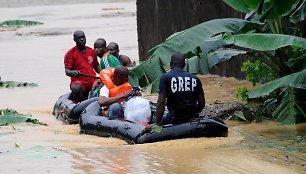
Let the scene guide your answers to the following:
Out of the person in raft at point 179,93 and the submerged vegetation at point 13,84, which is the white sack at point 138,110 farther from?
the submerged vegetation at point 13,84

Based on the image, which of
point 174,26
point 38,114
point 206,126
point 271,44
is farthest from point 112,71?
point 174,26

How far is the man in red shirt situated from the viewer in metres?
14.9

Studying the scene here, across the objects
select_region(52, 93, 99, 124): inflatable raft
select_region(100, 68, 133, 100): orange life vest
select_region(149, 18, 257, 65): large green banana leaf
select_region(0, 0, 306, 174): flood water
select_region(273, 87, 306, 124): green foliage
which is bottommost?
select_region(0, 0, 306, 174): flood water

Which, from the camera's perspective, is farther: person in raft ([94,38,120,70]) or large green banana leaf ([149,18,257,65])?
person in raft ([94,38,120,70])

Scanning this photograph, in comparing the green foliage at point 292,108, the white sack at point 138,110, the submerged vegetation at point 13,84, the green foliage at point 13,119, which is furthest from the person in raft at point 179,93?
the submerged vegetation at point 13,84

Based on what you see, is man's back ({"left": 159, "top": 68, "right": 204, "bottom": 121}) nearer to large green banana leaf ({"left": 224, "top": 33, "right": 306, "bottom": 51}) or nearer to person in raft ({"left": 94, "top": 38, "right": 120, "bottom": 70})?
large green banana leaf ({"left": 224, "top": 33, "right": 306, "bottom": 51})

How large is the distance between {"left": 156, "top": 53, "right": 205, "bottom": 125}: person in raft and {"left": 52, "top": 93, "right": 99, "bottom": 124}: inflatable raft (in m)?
2.98

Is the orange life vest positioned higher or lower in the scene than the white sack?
higher

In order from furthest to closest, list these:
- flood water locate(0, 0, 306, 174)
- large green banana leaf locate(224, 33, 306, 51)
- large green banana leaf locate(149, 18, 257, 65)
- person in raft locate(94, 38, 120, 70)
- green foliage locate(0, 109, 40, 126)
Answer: green foliage locate(0, 109, 40, 126), person in raft locate(94, 38, 120, 70), large green banana leaf locate(149, 18, 257, 65), large green banana leaf locate(224, 33, 306, 51), flood water locate(0, 0, 306, 174)

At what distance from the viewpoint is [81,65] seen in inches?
591

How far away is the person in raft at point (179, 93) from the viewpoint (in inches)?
430

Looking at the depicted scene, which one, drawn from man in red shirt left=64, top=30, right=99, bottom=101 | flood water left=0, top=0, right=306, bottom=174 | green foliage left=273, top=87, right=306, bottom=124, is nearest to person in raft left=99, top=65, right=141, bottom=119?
flood water left=0, top=0, right=306, bottom=174

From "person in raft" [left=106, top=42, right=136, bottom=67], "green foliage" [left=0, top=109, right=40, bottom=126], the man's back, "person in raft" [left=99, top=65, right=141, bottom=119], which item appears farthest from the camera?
"green foliage" [left=0, top=109, right=40, bottom=126]

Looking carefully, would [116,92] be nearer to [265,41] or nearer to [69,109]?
[69,109]
